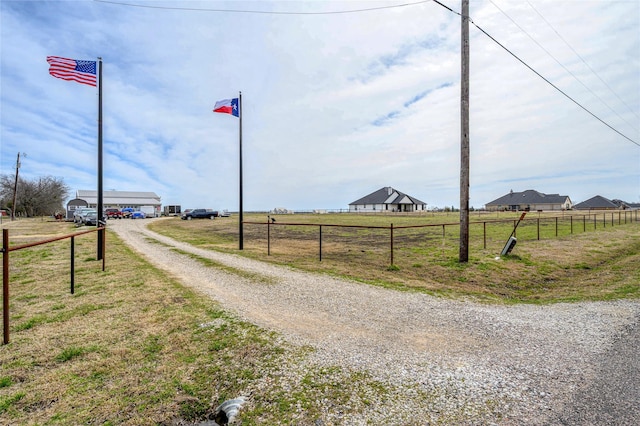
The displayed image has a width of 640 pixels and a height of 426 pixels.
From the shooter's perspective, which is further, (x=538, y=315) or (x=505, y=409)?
(x=538, y=315)

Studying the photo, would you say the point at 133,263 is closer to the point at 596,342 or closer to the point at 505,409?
the point at 505,409

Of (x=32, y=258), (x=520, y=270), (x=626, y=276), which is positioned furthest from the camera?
(x=32, y=258)

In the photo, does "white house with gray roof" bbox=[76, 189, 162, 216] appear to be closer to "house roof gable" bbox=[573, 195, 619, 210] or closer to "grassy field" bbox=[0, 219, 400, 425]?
"grassy field" bbox=[0, 219, 400, 425]

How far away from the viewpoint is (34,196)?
2299 inches

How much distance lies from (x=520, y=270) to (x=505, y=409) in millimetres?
8784

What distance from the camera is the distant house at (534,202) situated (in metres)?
84.9

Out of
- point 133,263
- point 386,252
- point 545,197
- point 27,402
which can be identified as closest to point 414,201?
point 545,197

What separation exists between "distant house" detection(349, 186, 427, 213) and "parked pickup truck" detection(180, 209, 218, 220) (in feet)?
146

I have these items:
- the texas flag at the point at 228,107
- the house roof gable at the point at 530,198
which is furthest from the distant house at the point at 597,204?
the texas flag at the point at 228,107

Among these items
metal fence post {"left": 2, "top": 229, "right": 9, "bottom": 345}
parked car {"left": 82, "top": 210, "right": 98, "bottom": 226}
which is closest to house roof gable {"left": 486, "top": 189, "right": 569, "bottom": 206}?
parked car {"left": 82, "top": 210, "right": 98, "bottom": 226}

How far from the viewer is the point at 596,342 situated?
424cm

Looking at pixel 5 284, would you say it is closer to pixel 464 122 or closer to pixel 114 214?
pixel 464 122

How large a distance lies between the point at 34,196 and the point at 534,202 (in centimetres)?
11391

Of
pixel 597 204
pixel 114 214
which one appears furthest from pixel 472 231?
pixel 597 204
